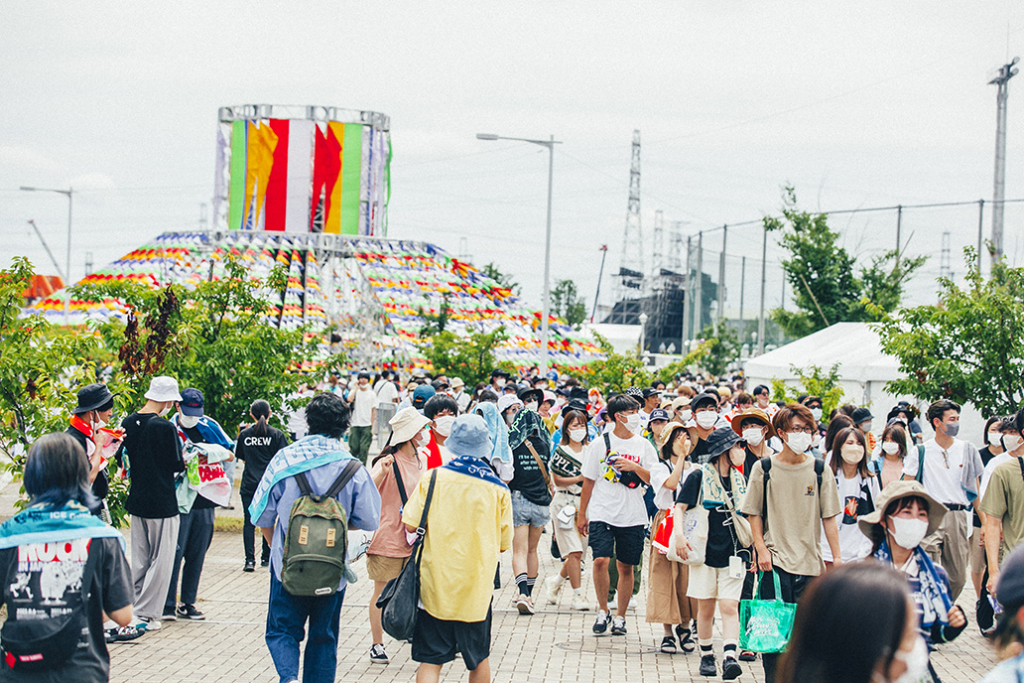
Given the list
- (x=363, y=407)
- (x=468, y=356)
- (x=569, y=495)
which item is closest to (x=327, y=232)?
(x=468, y=356)

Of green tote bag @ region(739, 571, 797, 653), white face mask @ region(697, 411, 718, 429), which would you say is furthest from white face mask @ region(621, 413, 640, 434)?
green tote bag @ region(739, 571, 797, 653)

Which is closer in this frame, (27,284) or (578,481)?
(27,284)

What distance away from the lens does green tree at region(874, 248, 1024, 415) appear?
44.8ft

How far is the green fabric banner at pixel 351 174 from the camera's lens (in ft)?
120

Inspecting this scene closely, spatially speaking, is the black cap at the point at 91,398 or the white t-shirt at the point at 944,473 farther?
the white t-shirt at the point at 944,473

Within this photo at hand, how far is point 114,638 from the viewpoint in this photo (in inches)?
314

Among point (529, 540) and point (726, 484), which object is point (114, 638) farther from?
point (726, 484)

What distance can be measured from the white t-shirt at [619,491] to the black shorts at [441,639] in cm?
285

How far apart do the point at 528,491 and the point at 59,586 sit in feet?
19.5

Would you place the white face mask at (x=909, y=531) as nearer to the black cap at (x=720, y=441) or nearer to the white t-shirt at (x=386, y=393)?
the black cap at (x=720, y=441)

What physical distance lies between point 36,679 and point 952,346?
→ 42.1 feet

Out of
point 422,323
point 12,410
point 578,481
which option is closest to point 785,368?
point 422,323

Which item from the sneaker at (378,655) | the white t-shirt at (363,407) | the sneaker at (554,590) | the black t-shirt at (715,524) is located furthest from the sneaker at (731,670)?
the white t-shirt at (363,407)

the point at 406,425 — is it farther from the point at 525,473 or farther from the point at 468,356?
the point at 468,356
